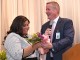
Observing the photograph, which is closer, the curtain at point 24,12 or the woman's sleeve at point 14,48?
the woman's sleeve at point 14,48

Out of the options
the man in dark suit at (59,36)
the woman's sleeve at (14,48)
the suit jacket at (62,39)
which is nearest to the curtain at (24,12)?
the man in dark suit at (59,36)

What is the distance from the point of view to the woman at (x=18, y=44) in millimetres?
2309

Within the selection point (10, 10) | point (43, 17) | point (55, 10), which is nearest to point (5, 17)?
point (10, 10)

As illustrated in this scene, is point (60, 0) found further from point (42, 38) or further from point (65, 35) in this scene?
point (42, 38)

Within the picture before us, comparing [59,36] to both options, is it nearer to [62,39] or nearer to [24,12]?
[62,39]

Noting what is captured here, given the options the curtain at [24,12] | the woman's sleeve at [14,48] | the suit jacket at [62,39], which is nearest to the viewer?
the woman's sleeve at [14,48]

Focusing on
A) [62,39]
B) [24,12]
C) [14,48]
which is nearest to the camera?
[14,48]

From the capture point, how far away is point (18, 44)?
2.34 metres

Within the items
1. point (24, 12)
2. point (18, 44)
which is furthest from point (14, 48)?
point (24, 12)

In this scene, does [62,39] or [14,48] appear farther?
[62,39]

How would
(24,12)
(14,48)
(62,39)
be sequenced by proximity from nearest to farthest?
(14,48)
(62,39)
(24,12)

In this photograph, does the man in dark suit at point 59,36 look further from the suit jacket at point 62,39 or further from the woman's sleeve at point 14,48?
the woman's sleeve at point 14,48

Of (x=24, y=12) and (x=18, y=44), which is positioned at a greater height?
(x=24, y=12)

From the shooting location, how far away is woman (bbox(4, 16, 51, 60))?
7.57ft
